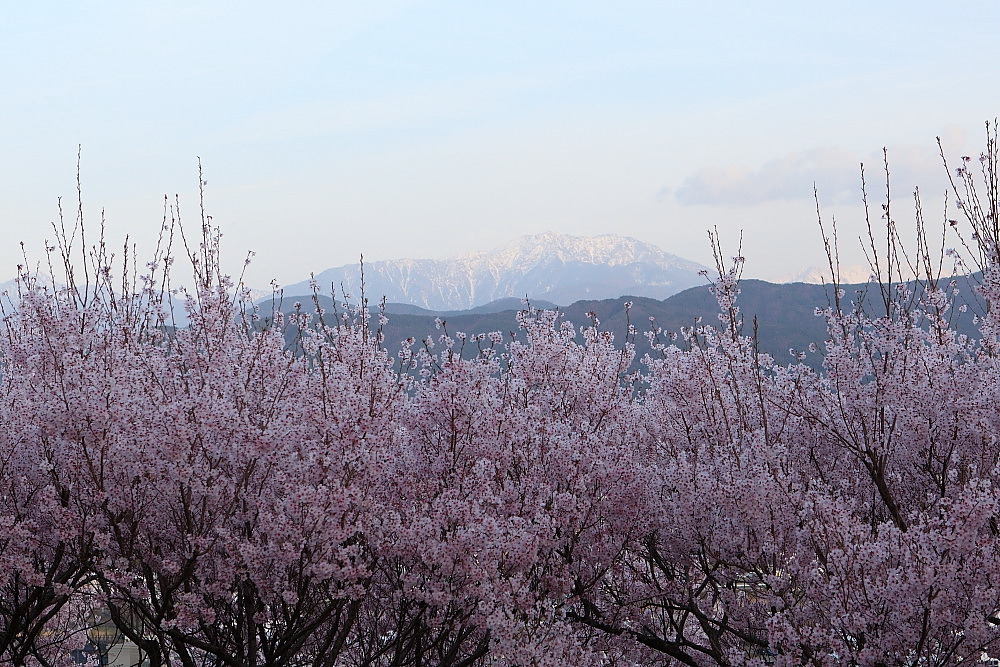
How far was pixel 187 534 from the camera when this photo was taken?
958 centimetres

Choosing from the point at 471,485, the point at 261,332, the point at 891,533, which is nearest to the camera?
the point at 891,533

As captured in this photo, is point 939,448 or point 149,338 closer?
point 939,448

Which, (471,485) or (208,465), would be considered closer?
(208,465)

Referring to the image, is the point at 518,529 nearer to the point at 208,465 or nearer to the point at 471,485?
the point at 471,485

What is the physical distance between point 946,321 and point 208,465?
38.3 ft

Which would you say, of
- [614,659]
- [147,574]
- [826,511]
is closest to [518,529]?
[826,511]

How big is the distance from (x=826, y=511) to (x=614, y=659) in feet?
17.0

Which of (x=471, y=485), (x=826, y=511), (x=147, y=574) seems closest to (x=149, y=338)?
(x=147, y=574)

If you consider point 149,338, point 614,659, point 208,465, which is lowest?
point 614,659

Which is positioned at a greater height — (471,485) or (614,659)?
(471,485)

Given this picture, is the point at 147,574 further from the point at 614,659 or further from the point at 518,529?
the point at 614,659

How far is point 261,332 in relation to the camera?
38.2 feet

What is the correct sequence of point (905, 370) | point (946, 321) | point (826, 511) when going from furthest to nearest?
point (946, 321) → point (905, 370) → point (826, 511)

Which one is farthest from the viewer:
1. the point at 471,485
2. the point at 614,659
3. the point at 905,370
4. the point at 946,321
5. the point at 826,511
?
the point at 946,321
